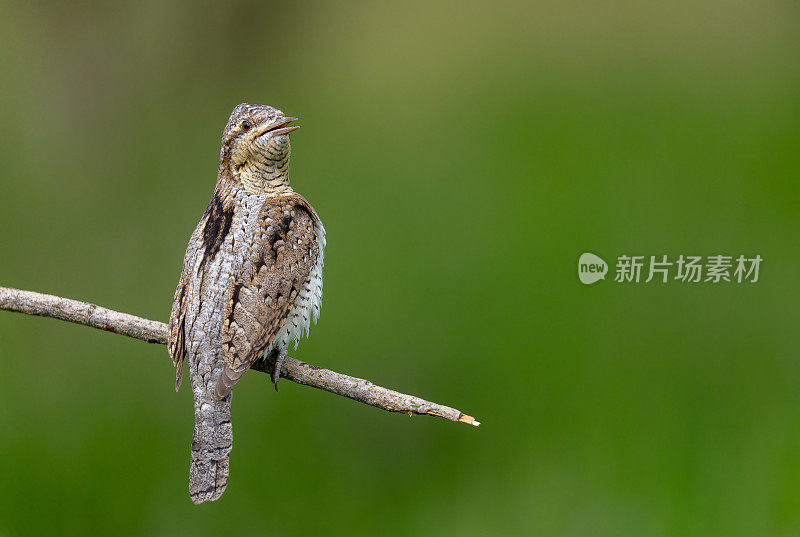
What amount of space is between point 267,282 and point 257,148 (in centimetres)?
34

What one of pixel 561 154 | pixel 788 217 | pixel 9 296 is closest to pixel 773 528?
pixel 788 217

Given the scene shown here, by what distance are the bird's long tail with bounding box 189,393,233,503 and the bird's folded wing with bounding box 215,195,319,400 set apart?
0.20ft

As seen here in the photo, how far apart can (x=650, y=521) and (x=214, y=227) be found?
8.72 ft

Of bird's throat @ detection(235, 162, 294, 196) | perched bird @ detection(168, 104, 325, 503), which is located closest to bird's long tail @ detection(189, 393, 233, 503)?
perched bird @ detection(168, 104, 325, 503)

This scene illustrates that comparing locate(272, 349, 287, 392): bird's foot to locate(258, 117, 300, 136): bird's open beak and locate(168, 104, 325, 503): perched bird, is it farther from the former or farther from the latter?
locate(258, 117, 300, 136): bird's open beak

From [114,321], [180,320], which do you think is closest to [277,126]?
[180,320]

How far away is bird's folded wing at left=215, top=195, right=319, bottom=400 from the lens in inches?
77.8

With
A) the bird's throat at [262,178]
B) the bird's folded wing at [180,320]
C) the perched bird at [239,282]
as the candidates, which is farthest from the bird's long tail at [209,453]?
the bird's throat at [262,178]

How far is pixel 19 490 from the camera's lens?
424 centimetres

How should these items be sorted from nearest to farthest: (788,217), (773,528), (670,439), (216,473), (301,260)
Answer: (216,473)
(301,260)
(773,528)
(670,439)
(788,217)

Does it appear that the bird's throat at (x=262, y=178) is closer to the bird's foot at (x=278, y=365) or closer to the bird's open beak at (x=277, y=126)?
the bird's open beak at (x=277, y=126)

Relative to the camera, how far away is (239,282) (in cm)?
204

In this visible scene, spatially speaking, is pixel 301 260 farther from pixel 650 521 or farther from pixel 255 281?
pixel 650 521

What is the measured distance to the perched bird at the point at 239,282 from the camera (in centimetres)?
194
